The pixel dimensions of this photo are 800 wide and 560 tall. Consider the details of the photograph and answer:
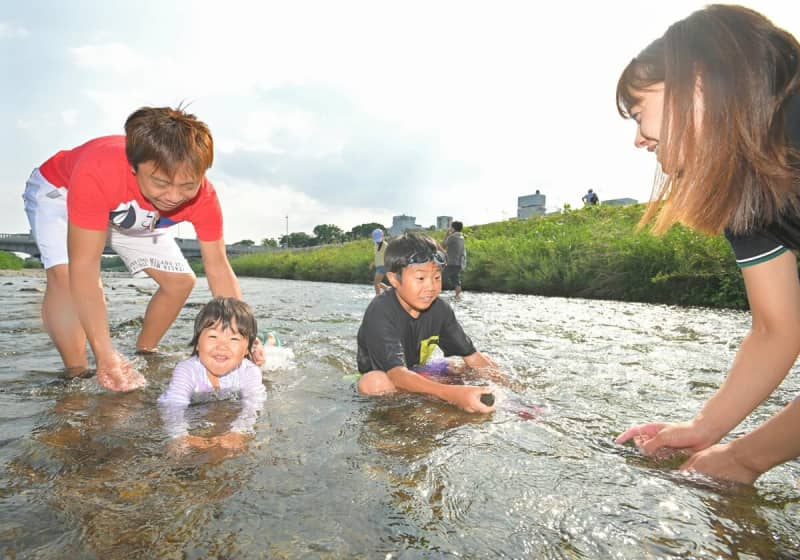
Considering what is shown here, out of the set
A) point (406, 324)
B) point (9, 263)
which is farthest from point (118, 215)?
point (9, 263)

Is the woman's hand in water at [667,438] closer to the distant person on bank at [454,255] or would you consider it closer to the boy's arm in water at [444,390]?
the boy's arm in water at [444,390]

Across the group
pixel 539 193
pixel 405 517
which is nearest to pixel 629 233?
pixel 405 517

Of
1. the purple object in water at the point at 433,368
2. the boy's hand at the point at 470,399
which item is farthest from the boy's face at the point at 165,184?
the purple object in water at the point at 433,368

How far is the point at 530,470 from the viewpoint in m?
1.97

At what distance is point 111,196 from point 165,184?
1.50ft

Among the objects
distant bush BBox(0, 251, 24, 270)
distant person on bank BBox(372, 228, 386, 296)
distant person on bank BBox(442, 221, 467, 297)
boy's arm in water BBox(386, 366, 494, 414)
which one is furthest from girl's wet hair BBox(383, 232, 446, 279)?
distant bush BBox(0, 251, 24, 270)

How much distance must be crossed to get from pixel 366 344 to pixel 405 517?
200 centimetres

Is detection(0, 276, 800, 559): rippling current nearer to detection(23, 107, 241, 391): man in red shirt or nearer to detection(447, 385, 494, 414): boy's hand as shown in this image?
detection(447, 385, 494, 414): boy's hand

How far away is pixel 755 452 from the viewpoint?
1.74 metres

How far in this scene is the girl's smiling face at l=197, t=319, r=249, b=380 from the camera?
3.05m

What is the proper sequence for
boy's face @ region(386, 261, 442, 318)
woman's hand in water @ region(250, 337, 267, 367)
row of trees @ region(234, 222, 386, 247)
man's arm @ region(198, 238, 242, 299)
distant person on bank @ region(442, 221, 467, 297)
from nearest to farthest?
1. boy's face @ region(386, 261, 442, 318)
2. woman's hand in water @ region(250, 337, 267, 367)
3. man's arm @ region(198, 238, 242, 299)
4. distant person on bank @ region(442, 221, 467, 297)
5. row of trees @ region(234, 222, 386, 247)

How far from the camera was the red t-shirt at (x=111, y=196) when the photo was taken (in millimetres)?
3074

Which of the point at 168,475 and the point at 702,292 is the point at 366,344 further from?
the point at 702,292

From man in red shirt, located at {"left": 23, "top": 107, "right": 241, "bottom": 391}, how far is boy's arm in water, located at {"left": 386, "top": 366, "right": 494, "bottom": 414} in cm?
141
